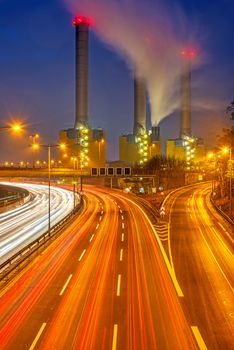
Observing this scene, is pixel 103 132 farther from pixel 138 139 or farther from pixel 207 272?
pixel 207 272

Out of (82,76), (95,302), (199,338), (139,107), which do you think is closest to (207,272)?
(95,302)

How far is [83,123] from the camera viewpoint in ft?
514

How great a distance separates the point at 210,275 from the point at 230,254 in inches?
275

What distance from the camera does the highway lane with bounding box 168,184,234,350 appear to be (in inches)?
636

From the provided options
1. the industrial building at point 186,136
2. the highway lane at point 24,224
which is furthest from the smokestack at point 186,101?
the highway lane at point 24,224

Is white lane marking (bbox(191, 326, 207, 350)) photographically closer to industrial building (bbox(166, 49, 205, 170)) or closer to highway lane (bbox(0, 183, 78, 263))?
highway lane (bbox(0, 183, 78, 263))

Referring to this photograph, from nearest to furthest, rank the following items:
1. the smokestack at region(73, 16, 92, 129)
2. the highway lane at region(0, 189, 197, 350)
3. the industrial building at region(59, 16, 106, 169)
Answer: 1. the highway lane at region(0, 189, 197, 350)
2. the smokestack at region(73, 16, 92, 129)
3. the industrial building at region(59, 16, 106, 169)

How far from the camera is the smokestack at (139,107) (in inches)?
6181

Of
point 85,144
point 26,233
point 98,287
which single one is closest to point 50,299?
point 98,287

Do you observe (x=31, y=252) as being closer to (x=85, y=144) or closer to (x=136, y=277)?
(x=136, y=277)

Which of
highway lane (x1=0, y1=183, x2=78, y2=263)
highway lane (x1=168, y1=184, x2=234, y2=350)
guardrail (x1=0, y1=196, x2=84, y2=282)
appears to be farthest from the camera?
highway lane (x1=0, y1=183, x2=78, y2=263)

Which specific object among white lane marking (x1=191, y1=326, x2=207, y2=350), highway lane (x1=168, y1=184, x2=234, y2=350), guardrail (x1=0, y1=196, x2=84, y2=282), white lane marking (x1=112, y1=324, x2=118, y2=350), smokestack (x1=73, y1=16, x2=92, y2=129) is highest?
smokestack (x1=73, y1=16, x2=92, y2=129)

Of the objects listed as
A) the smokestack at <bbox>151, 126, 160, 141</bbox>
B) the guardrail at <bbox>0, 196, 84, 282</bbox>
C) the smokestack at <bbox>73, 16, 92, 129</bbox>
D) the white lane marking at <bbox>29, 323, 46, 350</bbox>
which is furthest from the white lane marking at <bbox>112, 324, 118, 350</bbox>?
the smokestack at <bbox>151, 126, 160, 141</bbox>

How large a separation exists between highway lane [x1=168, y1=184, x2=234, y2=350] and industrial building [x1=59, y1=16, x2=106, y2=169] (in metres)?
106
